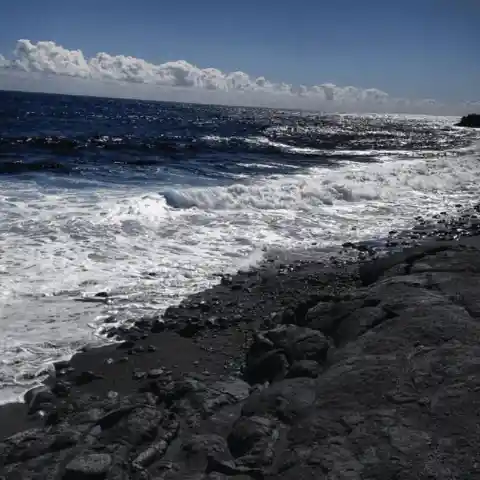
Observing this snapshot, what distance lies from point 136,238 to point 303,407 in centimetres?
809

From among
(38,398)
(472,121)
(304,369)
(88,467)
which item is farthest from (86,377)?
(472,121)

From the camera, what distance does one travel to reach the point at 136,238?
11.9 metres

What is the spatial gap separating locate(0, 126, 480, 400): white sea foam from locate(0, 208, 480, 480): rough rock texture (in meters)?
1.12

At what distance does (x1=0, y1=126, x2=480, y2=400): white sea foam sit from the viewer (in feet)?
23.9

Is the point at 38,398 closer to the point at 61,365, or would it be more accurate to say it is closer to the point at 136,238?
the point at 61,365

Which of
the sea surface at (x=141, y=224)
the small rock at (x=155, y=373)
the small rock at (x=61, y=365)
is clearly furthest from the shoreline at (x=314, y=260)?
the small rock at (x=155, y=373)

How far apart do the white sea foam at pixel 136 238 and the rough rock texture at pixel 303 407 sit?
1.12m

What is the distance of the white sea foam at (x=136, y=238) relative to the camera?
730 centimetres

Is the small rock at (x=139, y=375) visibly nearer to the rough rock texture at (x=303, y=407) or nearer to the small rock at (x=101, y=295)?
the rough rock texture at (x=303, y=407)

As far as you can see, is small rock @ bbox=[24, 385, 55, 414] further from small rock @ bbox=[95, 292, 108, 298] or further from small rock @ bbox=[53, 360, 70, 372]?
small rock @ bbox=[95, 292, 108, 298]

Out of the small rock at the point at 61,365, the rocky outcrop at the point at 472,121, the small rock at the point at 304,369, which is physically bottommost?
the small rock at the point at 61,365

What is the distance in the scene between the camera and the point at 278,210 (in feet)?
53.7

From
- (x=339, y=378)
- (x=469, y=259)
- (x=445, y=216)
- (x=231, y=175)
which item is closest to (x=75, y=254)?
(x=339, y=378)

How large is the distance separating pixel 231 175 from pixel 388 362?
20114 mm
